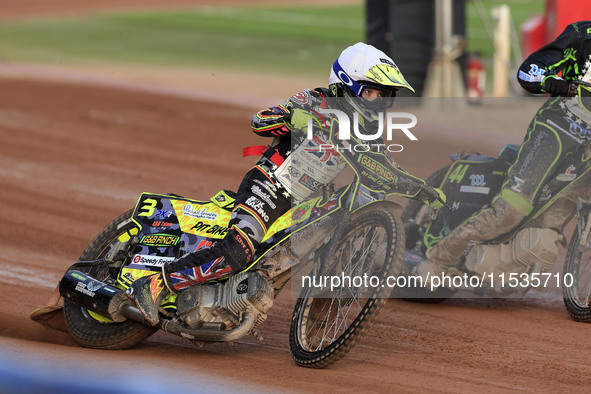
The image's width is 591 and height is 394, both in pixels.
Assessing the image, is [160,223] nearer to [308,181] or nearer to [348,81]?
[308,181]

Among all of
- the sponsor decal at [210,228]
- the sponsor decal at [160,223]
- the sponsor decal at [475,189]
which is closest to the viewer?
the sponsor decal at [210,228]

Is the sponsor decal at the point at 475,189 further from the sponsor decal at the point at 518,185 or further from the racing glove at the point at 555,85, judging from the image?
the racing glove at the point at 555,85

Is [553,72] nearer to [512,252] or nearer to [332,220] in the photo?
[512,252]

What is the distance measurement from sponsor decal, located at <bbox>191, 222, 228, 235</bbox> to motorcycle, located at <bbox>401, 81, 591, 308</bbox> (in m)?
1.77

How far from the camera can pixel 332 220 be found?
5.95 metres

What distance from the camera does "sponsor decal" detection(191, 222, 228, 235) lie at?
6172mm

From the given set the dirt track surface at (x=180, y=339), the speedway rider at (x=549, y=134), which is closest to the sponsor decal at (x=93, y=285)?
the dirt track surface at (x=180, y=339)

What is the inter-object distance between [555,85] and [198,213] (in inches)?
104

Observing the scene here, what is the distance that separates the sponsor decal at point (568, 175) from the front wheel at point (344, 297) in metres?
1.73

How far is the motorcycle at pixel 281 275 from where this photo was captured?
5.73 m

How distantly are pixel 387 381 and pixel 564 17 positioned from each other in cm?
1205

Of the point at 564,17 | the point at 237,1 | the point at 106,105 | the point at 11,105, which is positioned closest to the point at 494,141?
the point at 564,17

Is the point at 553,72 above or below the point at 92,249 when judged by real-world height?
above

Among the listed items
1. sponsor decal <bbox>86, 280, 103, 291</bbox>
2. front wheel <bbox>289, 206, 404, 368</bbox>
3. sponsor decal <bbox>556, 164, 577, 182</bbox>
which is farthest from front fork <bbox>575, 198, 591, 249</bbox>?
sponsor decal <bbox>86, 280, 103, 291</bbox>
